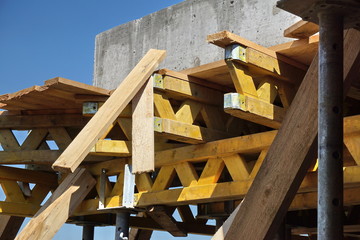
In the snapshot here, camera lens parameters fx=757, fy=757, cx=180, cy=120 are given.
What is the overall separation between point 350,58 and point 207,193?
3.42 metres

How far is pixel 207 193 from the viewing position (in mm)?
8547

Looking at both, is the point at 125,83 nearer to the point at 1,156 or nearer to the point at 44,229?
the point at 44,229

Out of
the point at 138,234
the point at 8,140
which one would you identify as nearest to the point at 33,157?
the point at 8,140

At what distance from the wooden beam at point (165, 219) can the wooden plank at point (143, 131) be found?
1789 mm

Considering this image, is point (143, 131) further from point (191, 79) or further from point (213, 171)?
point (213, 171)

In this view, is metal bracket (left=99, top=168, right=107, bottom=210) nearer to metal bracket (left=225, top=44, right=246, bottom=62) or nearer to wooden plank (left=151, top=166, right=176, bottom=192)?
Result: wooden plank (left=151, top=166, right=176, bottom=192)

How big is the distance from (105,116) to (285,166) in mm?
2586

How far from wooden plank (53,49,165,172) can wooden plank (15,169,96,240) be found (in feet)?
7.44

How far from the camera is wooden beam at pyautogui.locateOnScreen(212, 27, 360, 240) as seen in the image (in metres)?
5.67

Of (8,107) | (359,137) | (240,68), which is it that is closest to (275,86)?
(240,68)

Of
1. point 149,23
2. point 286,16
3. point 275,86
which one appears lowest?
point 275,86

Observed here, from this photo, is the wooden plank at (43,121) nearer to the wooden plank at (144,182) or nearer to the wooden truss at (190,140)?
the wooden truss at (190,140)

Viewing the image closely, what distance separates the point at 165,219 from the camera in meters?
10.2

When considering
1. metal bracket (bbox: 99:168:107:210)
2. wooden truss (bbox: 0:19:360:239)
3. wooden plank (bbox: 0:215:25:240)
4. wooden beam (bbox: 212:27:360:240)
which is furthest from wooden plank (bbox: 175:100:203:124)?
wooden plank (bbox: 0:215:25:240)
